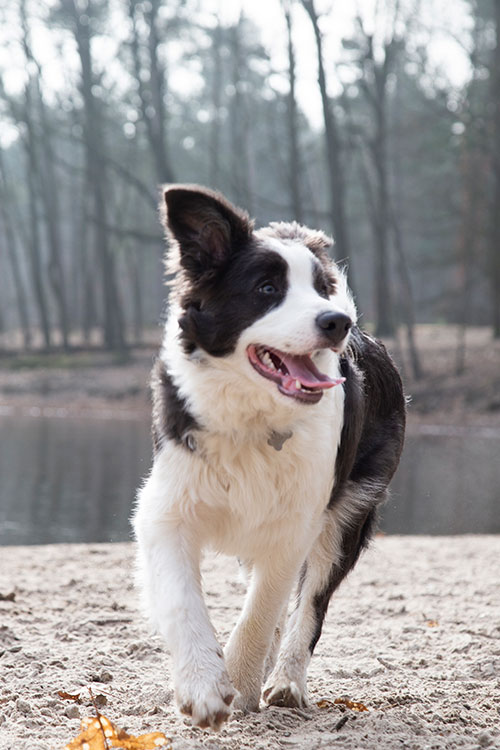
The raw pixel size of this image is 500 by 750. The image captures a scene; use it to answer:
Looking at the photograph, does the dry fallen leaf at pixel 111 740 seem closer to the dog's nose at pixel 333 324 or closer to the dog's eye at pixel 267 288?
the dog's nose at pixel 333 324

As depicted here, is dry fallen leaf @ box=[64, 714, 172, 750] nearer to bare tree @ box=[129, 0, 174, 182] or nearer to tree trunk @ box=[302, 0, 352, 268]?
tree trunk @ box=[302, 0, 352, 268]

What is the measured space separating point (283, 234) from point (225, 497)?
1.31 m

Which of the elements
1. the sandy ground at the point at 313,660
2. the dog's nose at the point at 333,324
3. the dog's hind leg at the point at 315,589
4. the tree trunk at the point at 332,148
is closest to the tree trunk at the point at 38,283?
the tree trunk at the point at 332,148

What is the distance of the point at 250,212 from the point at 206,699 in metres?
27.5

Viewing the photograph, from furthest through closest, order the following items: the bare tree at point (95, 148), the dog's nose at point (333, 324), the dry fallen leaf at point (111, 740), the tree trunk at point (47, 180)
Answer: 1. the tree trunk at point (47, 180)
2. the bare tree at point (95, 148)
3. the dog's nose at point (333, 324)
4. the dry fallen leaf at point (111, 740)

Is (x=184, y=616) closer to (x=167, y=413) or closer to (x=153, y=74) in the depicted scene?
(x=167, y=413)

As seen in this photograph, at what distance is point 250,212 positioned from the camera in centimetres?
3011

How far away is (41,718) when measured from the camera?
12.5 feet

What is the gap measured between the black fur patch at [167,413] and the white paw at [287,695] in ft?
4.00

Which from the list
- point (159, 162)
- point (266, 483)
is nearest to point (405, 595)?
point (266, 483)

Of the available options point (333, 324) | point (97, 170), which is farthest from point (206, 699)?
point (97, 170)

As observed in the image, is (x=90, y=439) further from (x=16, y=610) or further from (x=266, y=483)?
(x=266, y=483)

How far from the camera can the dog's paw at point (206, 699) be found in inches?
133

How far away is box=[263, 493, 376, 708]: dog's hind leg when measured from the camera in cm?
430
